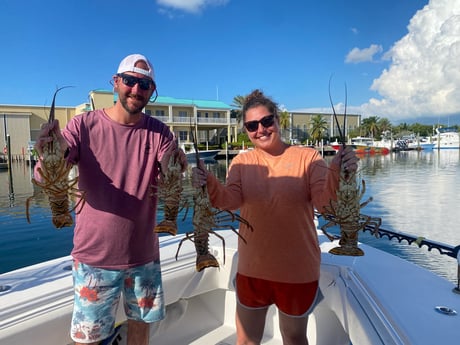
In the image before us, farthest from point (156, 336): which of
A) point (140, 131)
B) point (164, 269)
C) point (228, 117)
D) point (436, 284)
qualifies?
point (228, 117)

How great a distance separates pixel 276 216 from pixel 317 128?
6771cm

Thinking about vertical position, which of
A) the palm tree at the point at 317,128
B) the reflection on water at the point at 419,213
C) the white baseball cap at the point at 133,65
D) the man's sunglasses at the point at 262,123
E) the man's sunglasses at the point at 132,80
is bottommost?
the reflection on water at the point at 419,213

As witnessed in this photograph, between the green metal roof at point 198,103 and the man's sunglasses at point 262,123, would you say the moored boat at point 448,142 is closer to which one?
the green metal roof at point 198,103

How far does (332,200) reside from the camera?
7.47 ft

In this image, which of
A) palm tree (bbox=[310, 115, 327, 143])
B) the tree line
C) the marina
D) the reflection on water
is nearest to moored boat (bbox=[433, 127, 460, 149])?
the tree line

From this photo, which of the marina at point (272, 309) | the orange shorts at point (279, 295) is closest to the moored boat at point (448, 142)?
the marina at point (272, 309)

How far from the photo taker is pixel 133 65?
2355 mm

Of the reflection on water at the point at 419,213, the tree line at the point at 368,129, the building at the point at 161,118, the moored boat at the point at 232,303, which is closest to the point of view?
the moored boat at the point at 232,303

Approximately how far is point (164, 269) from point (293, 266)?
1623 mm

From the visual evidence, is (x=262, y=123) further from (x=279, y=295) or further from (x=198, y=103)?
(x=198, y=103)

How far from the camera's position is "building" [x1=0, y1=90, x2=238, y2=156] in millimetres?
40500

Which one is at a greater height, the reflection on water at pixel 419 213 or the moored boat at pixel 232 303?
the moored boat at pixel 232 303

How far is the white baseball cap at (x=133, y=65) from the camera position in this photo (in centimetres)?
235

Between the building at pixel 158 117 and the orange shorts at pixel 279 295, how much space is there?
34.5 meters
